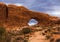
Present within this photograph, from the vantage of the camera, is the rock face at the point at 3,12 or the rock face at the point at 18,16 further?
the rock face at the point at 18,16

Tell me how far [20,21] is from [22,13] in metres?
3.50

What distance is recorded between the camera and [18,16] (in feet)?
206

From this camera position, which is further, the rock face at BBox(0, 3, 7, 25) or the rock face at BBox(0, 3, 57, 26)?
the rock face at BBox(0, 3, 57, 26)

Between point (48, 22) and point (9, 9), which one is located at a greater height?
point (9, 9)

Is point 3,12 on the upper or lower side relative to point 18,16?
upper

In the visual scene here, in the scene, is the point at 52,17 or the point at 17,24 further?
the point at 52,17

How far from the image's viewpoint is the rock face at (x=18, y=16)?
196ft

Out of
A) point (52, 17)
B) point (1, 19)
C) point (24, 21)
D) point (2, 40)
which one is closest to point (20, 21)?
point (24, 21)

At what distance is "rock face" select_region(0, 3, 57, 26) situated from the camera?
5972 centimetres

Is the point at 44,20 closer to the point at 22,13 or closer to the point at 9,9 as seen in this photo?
the point at 22,13

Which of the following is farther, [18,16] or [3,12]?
[18,16]

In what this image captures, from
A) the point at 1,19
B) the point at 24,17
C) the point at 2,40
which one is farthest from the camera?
the point at 24,17

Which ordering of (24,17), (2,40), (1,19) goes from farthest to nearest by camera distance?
1. (24,17)
2. (1,19)
3. (2,40)

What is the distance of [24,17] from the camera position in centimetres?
6325
